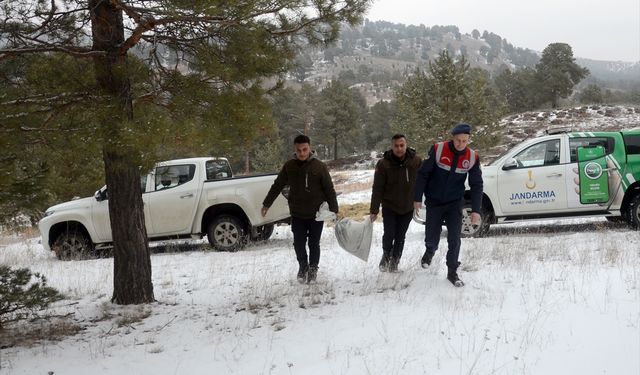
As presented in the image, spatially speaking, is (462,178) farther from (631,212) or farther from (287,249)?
(631,212)

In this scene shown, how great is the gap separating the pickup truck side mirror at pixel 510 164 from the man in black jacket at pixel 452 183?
3954mm

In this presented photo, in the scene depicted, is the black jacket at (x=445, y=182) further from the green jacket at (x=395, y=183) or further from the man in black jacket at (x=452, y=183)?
the green jacket at (x=395, y=183)

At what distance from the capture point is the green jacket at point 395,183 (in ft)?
19.1

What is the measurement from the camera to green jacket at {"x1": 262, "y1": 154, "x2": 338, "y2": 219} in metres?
5.77

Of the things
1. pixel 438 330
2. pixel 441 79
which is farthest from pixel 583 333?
pixel 441 79

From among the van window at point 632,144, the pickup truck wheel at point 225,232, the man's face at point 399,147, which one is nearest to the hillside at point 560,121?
the van window at point 632,144

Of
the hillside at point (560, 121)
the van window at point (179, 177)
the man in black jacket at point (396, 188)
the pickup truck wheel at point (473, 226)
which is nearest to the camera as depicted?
the man in black jacket at point (396, 188)

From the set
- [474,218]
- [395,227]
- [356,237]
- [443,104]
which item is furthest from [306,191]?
[443,104]

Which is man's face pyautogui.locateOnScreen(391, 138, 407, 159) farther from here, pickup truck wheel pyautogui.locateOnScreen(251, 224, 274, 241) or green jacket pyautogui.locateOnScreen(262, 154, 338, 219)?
pickup truck wheel pyautogui.locateOnScreen(251, 224, 274, 241)

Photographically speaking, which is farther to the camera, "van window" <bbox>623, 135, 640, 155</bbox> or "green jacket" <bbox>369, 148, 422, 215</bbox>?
"van window" <bbox>623, 135, 640, 155</bbox>

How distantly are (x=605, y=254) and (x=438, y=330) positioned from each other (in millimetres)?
3312

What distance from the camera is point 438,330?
429 cm

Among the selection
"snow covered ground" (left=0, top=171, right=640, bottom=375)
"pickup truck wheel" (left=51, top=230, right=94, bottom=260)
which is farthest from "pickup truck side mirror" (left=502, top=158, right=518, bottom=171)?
"pickup truck wheel" (left=51, top=230, right=94, bottom=260)

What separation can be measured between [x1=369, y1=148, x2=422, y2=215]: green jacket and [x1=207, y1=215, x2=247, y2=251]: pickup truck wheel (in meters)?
3.86
